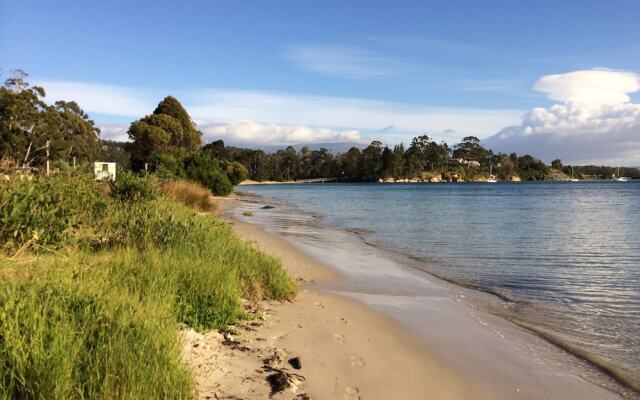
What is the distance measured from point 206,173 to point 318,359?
37475 millimetres

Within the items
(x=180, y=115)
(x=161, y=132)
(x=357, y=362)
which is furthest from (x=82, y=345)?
(x=180, y=115)

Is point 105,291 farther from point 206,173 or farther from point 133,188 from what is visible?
point 206,173

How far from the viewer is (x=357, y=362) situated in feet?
18.1

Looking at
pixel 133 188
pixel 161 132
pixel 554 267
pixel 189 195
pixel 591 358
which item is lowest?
pixel 554 267

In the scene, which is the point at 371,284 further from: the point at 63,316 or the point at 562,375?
the point at 63,316

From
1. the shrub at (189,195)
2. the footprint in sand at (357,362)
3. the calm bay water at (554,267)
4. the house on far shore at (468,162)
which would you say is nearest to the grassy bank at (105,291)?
the footprint in sand at (357,362)

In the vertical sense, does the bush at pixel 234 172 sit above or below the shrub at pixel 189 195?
above

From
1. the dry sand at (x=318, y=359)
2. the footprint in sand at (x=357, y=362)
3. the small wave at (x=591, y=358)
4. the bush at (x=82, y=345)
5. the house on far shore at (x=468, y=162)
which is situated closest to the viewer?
the bush at (x=82, y=345)

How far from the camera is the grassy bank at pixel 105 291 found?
3.32 meters

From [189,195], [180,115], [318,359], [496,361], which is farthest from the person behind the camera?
[180,115]

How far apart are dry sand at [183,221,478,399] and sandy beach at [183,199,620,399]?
0.04 feet

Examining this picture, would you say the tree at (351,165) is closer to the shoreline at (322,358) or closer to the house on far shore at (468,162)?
the house on far shore at (468,162)

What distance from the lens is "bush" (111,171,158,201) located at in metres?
15.6

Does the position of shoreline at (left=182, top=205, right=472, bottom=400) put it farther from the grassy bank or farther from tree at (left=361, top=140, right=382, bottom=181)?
tree at (left=361, top=140, right=382, bottom=181)
